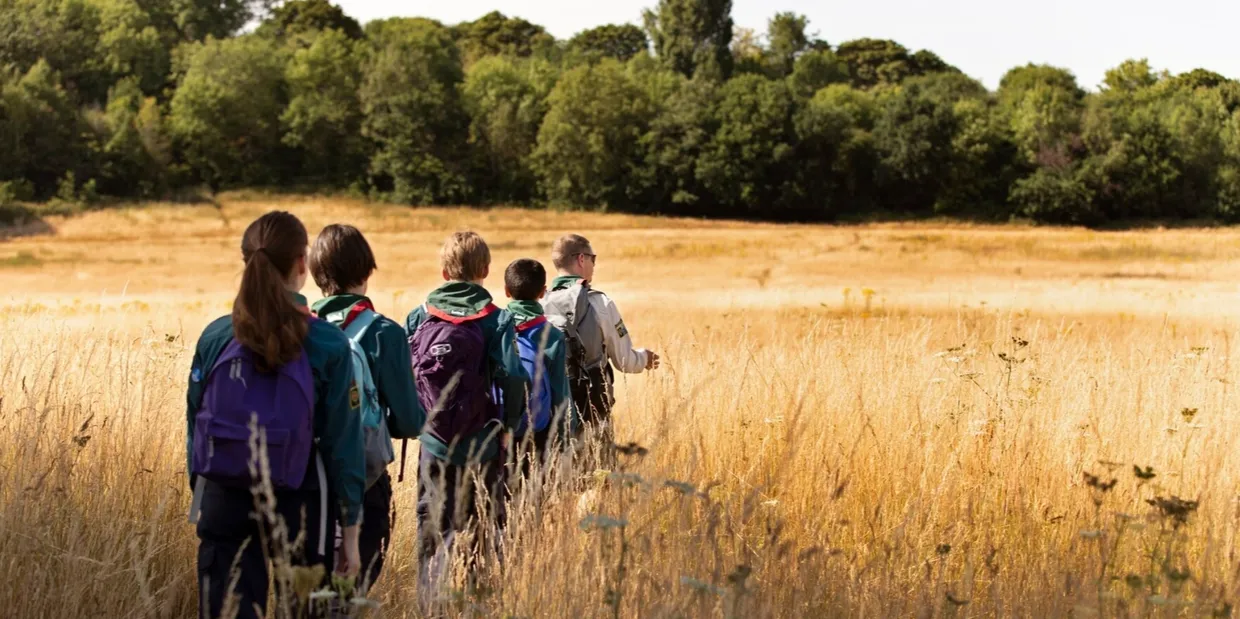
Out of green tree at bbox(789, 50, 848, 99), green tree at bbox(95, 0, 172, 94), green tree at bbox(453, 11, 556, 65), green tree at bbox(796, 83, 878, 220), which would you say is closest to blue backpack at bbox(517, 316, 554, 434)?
green tree at bbox(796, 83, 878, 220)

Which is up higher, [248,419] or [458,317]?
[458,317]

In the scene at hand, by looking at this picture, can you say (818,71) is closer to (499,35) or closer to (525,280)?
(499,35)

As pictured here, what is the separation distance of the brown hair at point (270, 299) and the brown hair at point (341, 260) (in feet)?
1.73

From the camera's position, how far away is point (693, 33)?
109 m

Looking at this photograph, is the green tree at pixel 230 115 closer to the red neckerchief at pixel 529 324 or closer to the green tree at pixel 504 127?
the green tree at pixel 504 127

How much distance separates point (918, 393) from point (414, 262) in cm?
3974

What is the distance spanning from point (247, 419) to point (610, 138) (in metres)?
86.0

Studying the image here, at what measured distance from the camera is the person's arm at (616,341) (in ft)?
18.4

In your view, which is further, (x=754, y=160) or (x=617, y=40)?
(x=617, y=40)

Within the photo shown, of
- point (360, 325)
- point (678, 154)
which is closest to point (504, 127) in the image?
point (678, 154)

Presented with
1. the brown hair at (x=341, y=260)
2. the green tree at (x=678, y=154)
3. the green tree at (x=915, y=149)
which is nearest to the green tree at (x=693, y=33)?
the green tree at (x=678, y=154)

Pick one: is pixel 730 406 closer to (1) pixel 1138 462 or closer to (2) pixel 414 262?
(1) pixel 1138 462

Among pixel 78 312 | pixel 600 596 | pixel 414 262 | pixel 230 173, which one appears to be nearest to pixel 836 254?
pixel 414 262

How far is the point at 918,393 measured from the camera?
696 centimetres
